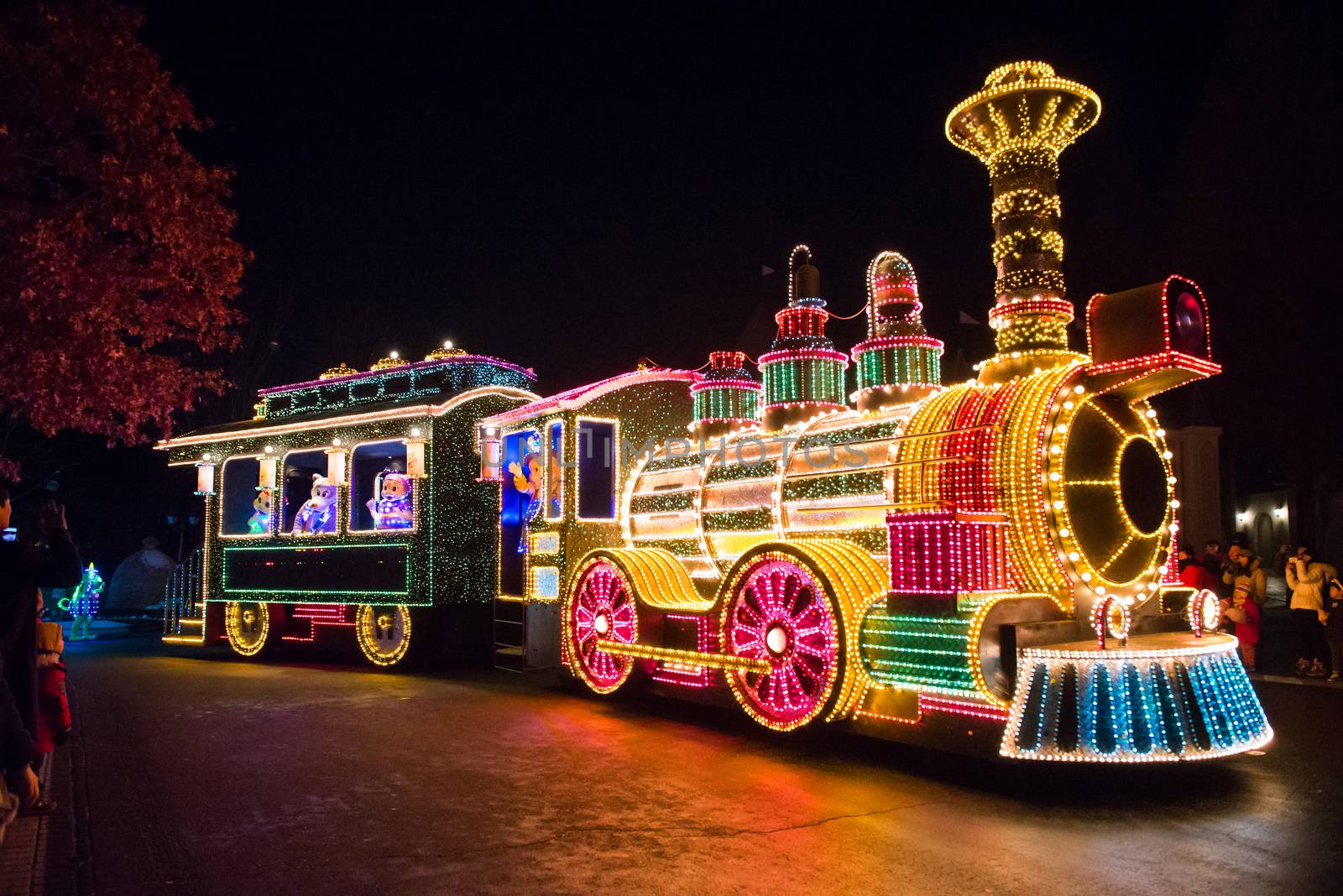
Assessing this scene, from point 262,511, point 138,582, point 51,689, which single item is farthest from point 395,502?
point 138,582

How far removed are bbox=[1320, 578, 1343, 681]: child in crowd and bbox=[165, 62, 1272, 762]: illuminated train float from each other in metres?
4.35

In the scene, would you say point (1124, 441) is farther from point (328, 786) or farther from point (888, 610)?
point (328, 786)

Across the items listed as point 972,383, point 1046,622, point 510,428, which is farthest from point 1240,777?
point 510,428

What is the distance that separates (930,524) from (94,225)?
808cm

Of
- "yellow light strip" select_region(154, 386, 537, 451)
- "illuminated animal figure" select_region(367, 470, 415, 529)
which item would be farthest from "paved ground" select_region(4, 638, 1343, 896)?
"yellow light strip" select_region(154, 386, 537, 451)

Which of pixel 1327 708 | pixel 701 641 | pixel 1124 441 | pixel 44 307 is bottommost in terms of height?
pixel 1327 708

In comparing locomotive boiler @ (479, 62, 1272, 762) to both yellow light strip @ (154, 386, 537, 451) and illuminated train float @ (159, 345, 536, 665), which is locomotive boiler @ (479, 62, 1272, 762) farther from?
yellow light strip @ (154, 386, 537, 451)

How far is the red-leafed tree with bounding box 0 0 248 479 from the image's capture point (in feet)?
27.2

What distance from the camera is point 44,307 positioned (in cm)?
847

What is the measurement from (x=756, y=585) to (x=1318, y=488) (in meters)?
15.1

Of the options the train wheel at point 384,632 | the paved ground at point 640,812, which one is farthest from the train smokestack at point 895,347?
the train wheel at point 384,632

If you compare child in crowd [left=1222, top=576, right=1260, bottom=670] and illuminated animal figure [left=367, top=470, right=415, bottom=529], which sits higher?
illuminated animal figure [left=367, top=470, right=415, bottom=529]

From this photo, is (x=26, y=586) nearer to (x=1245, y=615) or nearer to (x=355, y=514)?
(x=355, y=514)

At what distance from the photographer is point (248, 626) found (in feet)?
37.4
